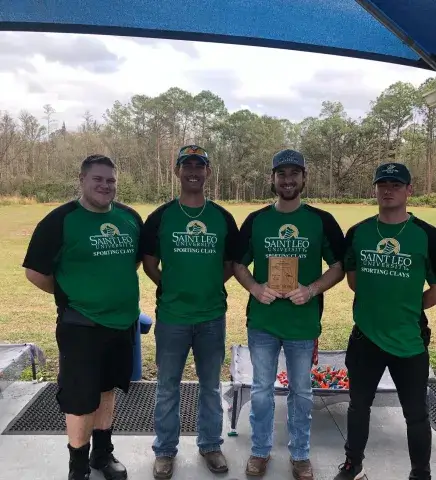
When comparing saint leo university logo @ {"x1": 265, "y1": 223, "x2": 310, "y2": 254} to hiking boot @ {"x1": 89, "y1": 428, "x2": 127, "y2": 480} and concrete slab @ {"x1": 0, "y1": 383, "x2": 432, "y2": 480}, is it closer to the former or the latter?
concrete slab @ {"x1": 0, "y1": 383, "x2": 432, "y2": 480}

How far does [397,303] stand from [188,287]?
1056mm

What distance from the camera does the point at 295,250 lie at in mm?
2348

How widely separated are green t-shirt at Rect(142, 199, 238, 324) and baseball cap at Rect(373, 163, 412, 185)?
2.76ft

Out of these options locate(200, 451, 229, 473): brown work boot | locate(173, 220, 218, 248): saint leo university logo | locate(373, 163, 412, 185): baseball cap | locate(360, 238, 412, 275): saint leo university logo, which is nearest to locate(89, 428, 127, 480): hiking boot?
locate(200, 451, 229, 473): brown work boot

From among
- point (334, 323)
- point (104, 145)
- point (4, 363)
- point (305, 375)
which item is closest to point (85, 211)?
point (305, 375)

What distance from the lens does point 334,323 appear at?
6.59 metres

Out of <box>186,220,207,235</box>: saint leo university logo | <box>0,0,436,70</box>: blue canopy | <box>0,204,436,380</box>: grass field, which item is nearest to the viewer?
<box>0,0,436,70</box>: blue canopy

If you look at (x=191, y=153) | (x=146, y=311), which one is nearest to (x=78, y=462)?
(x=191, y=153)

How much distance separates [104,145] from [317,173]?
580cm

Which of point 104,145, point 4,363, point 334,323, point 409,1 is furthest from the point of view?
point 104,145

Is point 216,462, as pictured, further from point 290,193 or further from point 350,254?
point 290,193

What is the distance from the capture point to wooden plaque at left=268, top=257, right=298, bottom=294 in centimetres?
228

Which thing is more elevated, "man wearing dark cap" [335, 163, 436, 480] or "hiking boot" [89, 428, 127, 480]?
"man wearing dark cap" [335, 163, 436, 480]

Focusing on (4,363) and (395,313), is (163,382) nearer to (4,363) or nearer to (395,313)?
(395,313)
